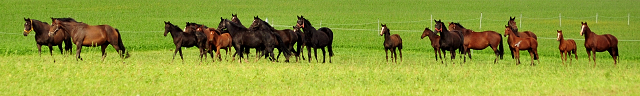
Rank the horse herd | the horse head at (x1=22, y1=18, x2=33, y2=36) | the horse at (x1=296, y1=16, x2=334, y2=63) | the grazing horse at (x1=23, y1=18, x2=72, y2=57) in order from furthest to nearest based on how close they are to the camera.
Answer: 1. the horse at (x1=296, y1=16, x2=334, y2=63)
2. the grazing horse at (x1=23, y1=18, x2=72, y2=57)
3. the horse head at (x1=22, y1=18, x2=33, y2=36)
4. the horse herd

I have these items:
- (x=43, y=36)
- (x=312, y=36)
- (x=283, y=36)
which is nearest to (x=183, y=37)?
(x=283, y=36)

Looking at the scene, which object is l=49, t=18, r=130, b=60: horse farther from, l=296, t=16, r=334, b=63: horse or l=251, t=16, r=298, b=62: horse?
l=296, t=16, r=334, b=63: horse

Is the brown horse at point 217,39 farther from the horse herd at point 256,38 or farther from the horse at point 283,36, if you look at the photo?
the horse at point 283,36

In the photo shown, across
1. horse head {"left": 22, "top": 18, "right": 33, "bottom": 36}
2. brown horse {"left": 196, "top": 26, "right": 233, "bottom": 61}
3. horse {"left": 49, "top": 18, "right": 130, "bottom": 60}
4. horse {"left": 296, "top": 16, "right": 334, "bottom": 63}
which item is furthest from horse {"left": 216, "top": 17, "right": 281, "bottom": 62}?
horse head {"left": 22, "top": 18, "right": 33, "bottom": 36}

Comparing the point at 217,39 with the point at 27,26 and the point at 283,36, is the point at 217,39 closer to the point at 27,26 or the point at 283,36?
the point at 283,36

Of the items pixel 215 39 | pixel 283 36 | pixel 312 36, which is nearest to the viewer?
pixel 215 39

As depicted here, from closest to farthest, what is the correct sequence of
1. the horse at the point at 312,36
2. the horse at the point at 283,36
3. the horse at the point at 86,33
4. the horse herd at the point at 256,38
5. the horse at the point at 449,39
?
1. the horse at the point at 86,33
2. the horse herd at the point at 256,38
3. the horse at the point at 283,36
4. the horse at the point at 312,36
5. the horse at the point at 449,39

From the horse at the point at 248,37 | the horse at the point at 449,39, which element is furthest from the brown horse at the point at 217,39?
the horse at the point at 449,39

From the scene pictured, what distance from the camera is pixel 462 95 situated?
12336 mm

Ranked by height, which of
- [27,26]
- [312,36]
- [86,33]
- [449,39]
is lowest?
[449,39]

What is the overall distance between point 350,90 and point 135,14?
132 feet

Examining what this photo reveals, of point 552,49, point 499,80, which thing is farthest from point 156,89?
point 552,49

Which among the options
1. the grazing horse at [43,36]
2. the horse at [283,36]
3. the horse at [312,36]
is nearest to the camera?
the horse at [283,36]

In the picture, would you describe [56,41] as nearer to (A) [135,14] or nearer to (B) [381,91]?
(B) [381,91]
